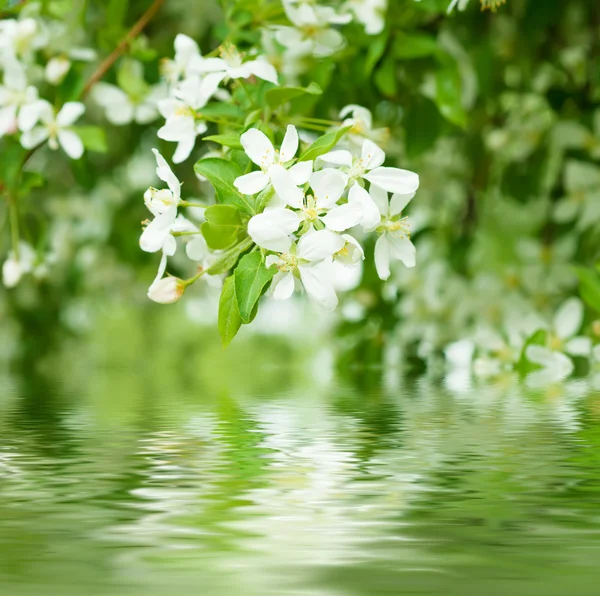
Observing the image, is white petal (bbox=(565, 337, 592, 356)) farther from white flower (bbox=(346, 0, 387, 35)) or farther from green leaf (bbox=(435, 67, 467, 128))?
white flower (bbox=(346, 0, 387, 35))

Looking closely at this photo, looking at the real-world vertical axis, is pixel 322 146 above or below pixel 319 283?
above

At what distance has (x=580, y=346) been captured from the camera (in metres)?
1.79

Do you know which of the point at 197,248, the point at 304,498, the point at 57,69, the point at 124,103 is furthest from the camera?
the point at 124,103

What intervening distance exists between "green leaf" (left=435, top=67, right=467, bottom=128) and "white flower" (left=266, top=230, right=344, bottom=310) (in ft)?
2.12

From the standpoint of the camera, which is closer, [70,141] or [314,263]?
[314,263]

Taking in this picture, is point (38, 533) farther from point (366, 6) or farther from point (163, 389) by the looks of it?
point (163, 389)

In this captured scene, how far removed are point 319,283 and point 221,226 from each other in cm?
10

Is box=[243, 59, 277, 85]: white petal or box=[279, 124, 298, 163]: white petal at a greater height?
box=[243, 59, 277, 85]: white petal

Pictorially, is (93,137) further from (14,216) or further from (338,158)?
(338,158)

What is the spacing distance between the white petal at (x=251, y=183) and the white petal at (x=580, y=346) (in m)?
1.00

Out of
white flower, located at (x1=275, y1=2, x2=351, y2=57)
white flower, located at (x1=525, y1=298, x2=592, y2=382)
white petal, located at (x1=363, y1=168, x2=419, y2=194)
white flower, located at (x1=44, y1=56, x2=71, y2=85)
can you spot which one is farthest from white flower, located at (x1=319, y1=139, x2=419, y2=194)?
white flower, located at (x1=525, y1=298, x2=592, y2=382)

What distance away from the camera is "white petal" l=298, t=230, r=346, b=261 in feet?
2.93

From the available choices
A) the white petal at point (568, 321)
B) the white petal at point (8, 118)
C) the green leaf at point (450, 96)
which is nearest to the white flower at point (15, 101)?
the white petal at point (8, 118)

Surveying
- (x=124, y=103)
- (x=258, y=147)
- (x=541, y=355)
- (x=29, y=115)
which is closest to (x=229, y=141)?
(x=258, y=147)
